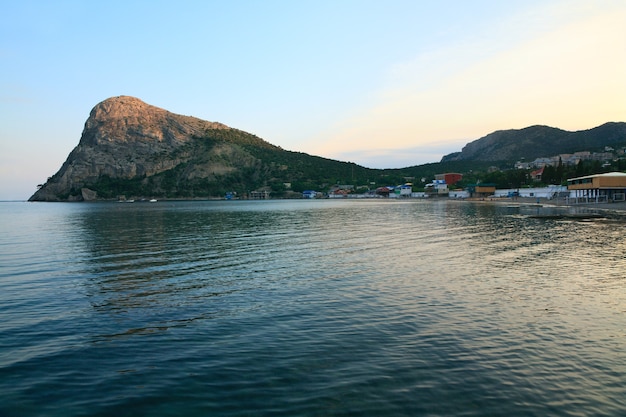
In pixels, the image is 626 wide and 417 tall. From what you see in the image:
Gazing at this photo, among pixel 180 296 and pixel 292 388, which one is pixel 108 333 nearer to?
pixel 180 296

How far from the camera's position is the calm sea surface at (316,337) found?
10242 mm

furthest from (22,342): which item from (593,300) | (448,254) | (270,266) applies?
(448,254)

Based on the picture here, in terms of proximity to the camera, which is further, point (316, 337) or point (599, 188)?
point (599, 188)

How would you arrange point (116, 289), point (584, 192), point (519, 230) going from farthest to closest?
point (584, 192), point (519, 230), point (116, 289)

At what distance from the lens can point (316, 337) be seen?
1463cm

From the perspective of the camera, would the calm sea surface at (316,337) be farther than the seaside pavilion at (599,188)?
No

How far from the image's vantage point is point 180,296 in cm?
2095

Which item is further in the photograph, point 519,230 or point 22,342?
point 519,230

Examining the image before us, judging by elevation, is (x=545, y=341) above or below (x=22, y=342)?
below

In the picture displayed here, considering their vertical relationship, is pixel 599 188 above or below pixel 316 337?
above

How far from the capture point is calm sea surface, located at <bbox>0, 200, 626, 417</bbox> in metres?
10.2

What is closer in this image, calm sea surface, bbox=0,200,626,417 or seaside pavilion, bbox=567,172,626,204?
calm sea surface, bbox=0,200,626,417

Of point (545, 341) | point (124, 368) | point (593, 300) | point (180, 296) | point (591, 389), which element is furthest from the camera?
point (180, 296)

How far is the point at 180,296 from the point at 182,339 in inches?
262
